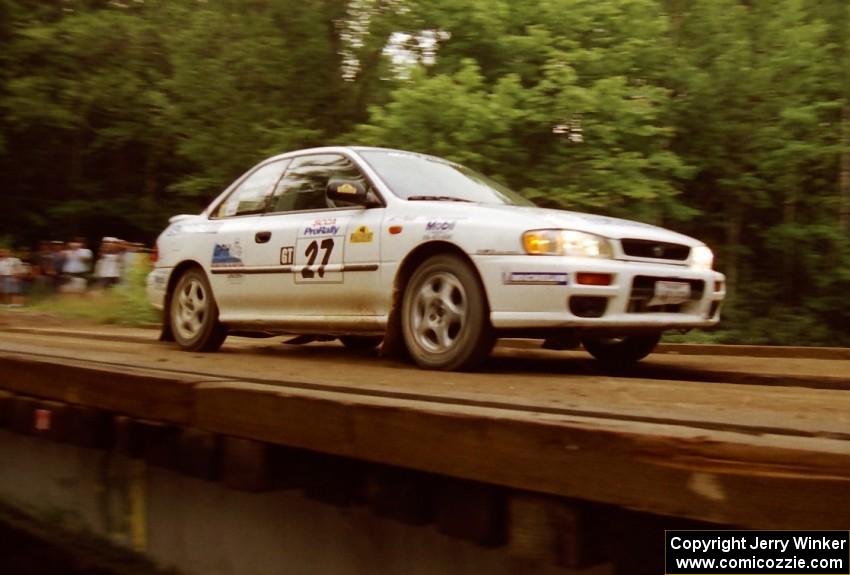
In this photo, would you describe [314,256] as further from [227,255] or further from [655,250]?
[655,250]

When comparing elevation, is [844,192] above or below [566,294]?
above

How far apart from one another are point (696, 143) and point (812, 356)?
1204 centimetres

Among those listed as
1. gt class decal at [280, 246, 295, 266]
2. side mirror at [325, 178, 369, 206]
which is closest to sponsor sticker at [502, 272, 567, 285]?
side mirror at [325, 178, 369, 206]

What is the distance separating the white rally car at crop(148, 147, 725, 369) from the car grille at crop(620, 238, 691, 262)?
1 cm

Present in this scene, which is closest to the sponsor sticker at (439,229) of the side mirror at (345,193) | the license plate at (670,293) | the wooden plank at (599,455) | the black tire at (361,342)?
the side mirror at (345,193)

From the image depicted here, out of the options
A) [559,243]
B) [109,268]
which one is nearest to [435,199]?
[559,243]

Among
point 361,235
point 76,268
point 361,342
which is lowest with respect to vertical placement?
point 361,342

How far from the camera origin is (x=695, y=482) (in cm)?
217

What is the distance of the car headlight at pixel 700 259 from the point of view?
5.43 metres

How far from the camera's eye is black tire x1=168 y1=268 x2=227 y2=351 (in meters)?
6.94

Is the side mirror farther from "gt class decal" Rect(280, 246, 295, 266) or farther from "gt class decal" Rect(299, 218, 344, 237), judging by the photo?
"gt class decal" Rect(280, 246, 295, 266)

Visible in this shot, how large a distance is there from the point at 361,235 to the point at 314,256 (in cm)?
46

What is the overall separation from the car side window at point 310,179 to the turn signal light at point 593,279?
6.20ft

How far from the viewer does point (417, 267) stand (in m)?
A: 5.38
